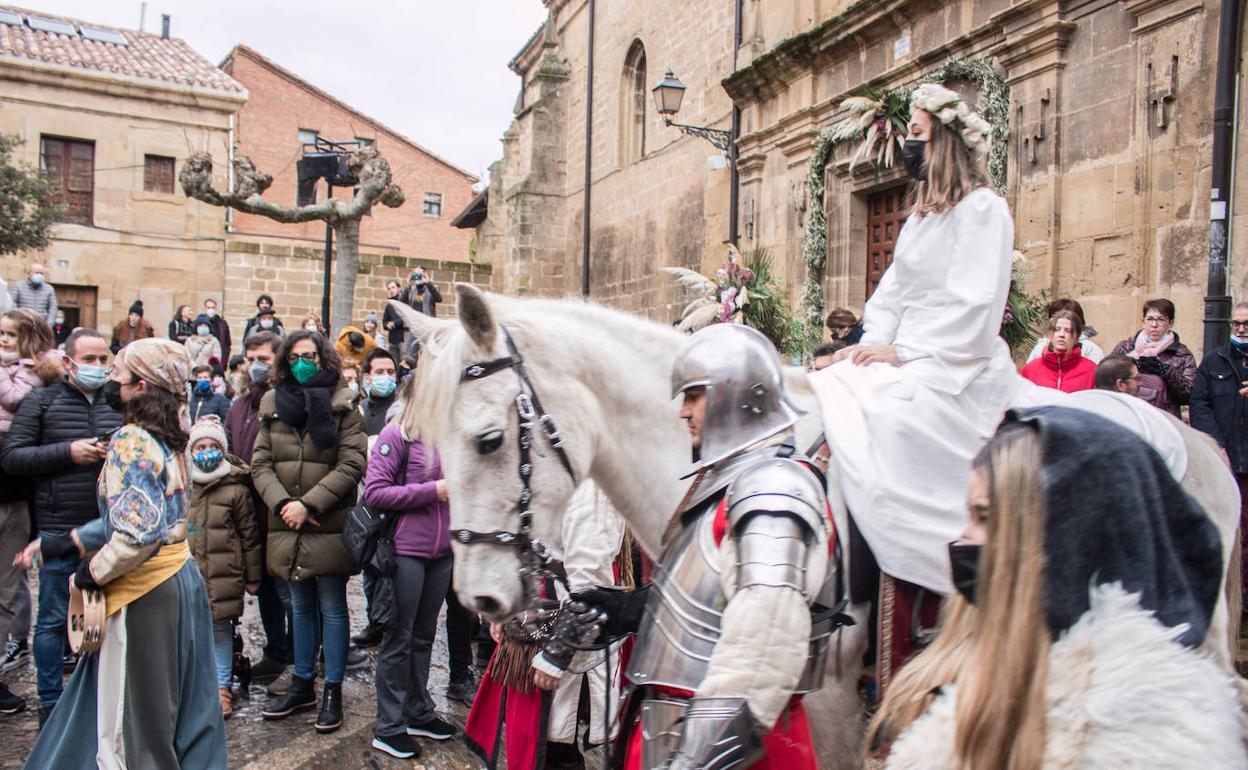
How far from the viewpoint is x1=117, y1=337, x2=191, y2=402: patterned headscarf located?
12.1 ft

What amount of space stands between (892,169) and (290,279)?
14.5 meters

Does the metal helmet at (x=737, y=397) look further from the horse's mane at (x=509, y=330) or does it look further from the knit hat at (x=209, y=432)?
the knit hat at (x=209, y=432)

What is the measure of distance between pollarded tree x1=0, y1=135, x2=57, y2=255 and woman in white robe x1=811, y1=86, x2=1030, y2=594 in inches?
898

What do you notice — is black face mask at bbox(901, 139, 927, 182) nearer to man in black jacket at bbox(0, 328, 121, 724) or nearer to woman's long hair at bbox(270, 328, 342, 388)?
woman's long hair at bbox(270, 328, 342, 388)

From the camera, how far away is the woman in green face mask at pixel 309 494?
4.90 meters

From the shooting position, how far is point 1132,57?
7410 millimetres

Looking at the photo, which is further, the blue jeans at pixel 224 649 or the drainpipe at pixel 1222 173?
the drainpipe at pixel 1222 173

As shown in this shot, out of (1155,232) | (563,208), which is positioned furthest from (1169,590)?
(563,208)

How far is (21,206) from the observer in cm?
2055

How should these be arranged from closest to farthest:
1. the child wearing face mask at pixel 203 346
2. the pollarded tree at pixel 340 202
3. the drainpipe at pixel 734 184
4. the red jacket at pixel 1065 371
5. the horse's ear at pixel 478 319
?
the horse's ear at pixel 478 319, the red jacket at pixel 1065 371, the child wearing face mask at pixel 203 346, the drainpipe at pixel 734 184, the pollarded tree at pixel 340 202

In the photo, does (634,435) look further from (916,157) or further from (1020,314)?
(1020,314)

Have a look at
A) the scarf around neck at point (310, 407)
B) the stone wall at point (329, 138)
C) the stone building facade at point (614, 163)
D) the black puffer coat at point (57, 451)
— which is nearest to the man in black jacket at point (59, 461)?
the black puffer coat at point (57, 451)

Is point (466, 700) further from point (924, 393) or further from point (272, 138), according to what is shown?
point (272, 138)

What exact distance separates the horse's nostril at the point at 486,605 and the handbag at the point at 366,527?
94.0 inches
